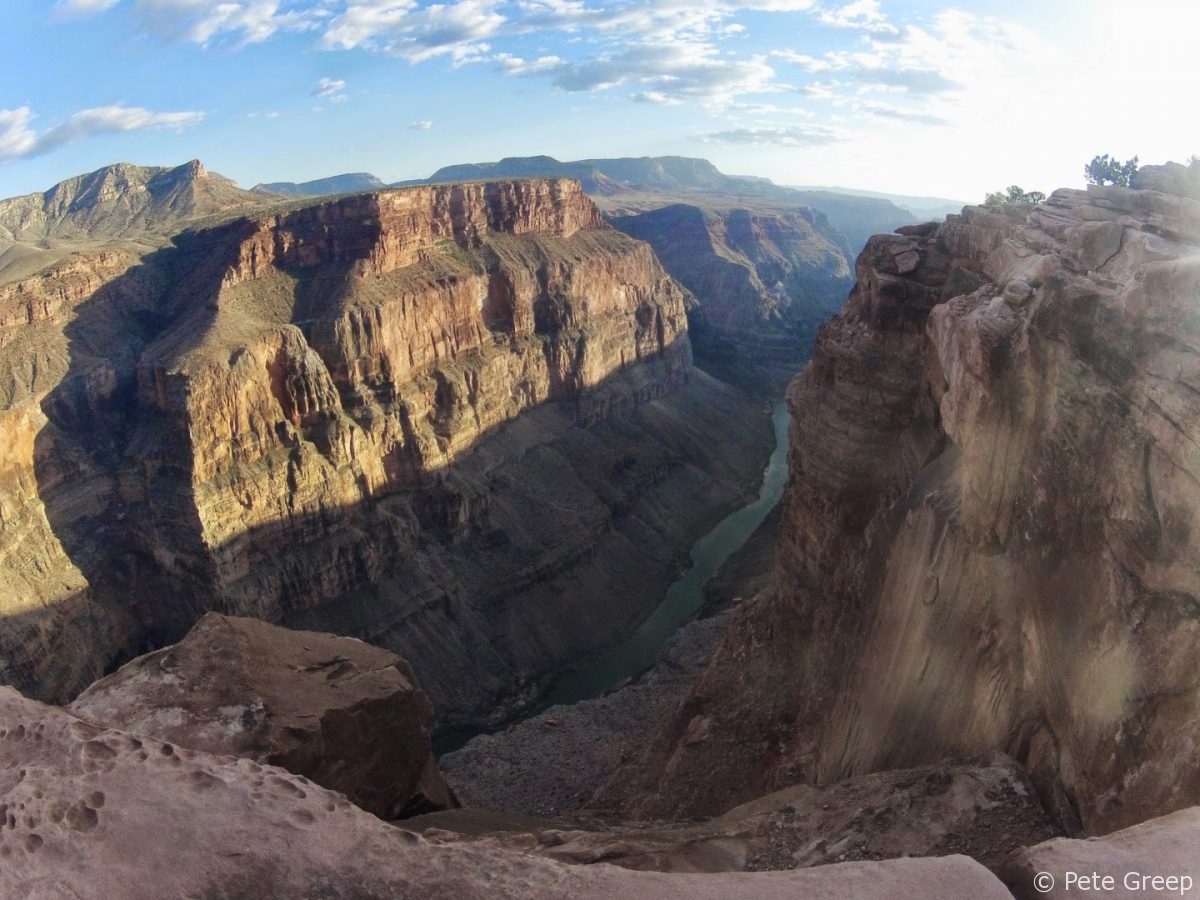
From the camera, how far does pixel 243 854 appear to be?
931 centimetres

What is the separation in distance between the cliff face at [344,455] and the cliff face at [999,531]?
80.3ft

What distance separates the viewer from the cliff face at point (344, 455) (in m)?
45.5

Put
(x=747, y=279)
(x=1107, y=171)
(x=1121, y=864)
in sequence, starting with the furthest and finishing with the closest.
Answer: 1. (x=747, y=279)
2. (x=1107, y=171)
3. (x=1121, y=864)

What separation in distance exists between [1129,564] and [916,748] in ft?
23.7

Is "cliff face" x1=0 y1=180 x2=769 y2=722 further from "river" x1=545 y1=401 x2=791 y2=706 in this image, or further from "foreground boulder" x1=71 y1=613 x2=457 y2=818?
"foreground boulder" x1=71 y1=613 x2=457 y2=818

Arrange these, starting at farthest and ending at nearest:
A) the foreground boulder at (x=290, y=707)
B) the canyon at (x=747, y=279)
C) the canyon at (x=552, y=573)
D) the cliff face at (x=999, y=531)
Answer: the canyon at (x=747, y=279) < the foreground boulder at (x=290, y=707) < the cliff face at (x=999, y=531) < the canyon at (x=552, y=573)

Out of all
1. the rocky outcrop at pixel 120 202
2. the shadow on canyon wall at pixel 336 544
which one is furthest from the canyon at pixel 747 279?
the shadow on canyon wall at pixel 336 544

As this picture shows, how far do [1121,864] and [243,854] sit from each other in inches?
363

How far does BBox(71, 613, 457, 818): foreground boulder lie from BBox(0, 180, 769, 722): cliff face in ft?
78.3

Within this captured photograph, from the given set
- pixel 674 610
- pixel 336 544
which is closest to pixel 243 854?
pixel 336 544

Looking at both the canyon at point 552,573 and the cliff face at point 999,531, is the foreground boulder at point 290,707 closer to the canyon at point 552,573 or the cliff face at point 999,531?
the canyon at point 552,573

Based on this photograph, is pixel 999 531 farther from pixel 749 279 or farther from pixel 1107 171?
pixel 749 279

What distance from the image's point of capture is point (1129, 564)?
41.2 feet

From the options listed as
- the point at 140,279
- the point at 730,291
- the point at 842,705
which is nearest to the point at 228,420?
the point at 140,279
